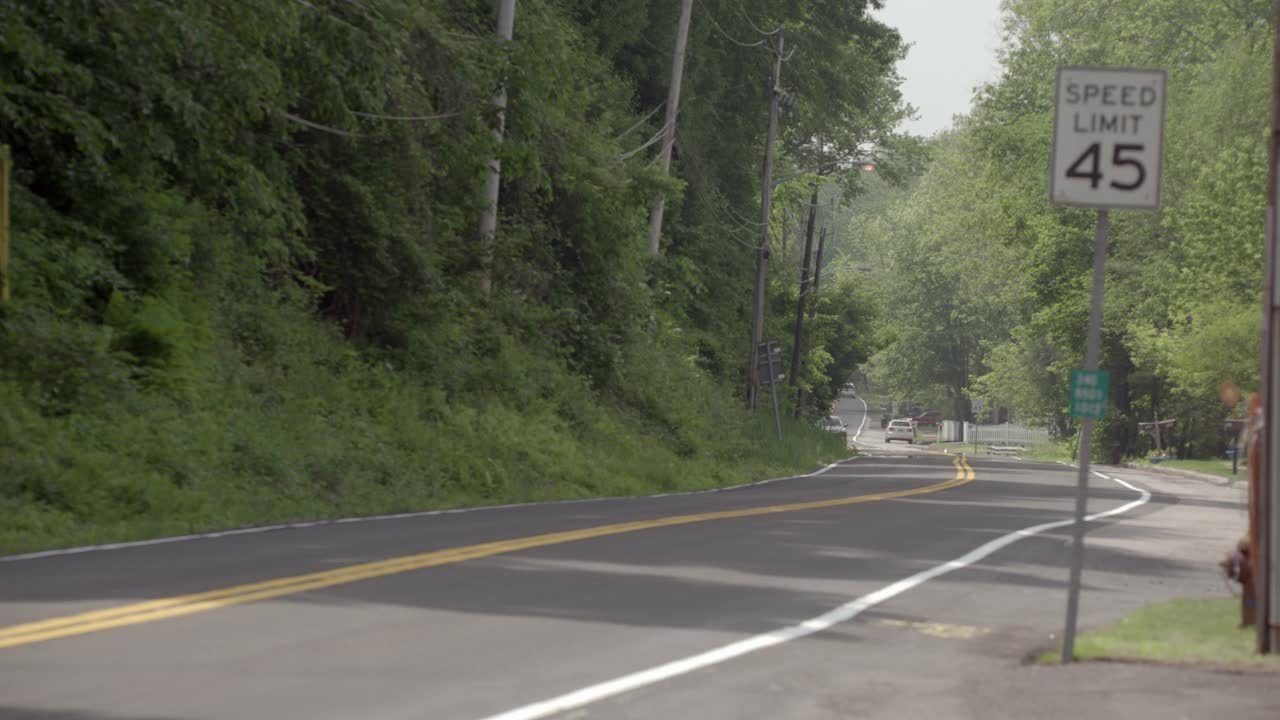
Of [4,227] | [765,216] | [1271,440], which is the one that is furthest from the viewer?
[765,216]

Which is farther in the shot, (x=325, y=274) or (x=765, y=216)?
(x=765, y=216)

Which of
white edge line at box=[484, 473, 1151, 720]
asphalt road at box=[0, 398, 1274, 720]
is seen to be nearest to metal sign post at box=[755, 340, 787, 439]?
asphalt road at box=[0, 398, 1274, 720]

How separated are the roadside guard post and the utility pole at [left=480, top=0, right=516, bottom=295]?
22.4m

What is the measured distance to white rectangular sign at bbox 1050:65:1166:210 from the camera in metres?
9.48

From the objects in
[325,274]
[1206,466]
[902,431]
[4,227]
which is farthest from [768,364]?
[902,431]

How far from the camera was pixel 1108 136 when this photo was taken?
960 cm

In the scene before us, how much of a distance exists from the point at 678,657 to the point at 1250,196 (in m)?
45.7

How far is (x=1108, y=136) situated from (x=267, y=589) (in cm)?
642

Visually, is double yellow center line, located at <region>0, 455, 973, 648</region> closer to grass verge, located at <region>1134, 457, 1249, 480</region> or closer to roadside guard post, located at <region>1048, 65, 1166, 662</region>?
roadside guard post, located at <region>1048, 65, 1166, 662</region>

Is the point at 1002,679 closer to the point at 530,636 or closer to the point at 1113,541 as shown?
the point at 530,636

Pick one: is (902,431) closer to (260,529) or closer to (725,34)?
(725,34)

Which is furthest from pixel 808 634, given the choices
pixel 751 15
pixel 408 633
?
pixel 751 15

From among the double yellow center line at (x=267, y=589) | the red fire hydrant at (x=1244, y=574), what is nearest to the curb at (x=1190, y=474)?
the double yellow center line at (x=267, y=589)

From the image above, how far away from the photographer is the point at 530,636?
1001cm
